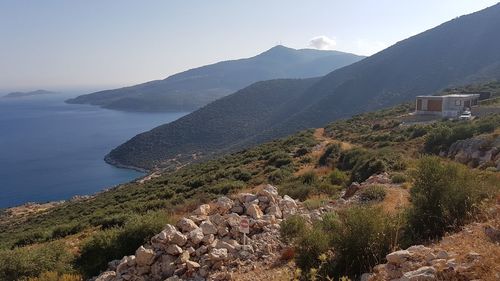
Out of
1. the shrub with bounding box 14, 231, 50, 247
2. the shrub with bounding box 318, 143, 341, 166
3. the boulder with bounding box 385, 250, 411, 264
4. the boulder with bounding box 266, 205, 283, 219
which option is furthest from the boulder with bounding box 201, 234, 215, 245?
the shrub with bounding box 318, 143, 341, 166

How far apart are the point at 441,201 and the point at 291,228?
2.79m

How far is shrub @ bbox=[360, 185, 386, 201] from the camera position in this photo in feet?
36.1

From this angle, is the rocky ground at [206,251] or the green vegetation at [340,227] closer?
the green vegetation at [340,227]

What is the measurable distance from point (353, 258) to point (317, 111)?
9710cm

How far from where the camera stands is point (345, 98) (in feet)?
345

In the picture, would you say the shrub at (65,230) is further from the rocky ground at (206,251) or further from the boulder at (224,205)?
the boulder at (224,205)

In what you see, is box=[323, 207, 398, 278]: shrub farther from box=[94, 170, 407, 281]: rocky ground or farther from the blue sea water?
the blue sea water

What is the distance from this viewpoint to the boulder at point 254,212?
9617 millimetres

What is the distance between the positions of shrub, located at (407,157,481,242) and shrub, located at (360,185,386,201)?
140 inches

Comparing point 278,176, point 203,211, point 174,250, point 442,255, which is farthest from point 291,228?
point 278,176

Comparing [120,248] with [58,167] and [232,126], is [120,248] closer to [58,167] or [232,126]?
[58,167]

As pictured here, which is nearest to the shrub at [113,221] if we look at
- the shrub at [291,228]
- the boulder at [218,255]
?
the boulder at [218,255]

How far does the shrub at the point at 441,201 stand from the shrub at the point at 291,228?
207 cm

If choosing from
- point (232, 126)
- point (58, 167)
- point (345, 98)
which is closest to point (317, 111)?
point (345, 98)
